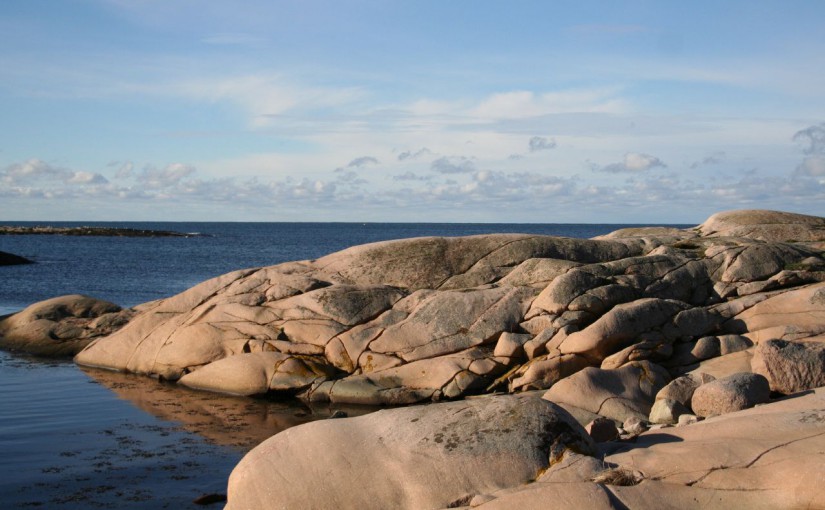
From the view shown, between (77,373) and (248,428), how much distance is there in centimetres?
759

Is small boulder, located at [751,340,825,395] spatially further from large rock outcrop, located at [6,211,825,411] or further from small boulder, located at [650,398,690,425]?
small boulder, located at [650,398,690,425]

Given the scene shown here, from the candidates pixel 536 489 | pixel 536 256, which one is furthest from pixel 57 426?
pixel 536 256

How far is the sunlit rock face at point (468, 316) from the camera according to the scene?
1773 cm

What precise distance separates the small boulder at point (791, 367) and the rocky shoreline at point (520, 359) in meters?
0.03

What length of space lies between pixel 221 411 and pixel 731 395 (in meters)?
9.94

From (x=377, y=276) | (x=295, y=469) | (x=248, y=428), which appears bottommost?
(x=248, y=428)

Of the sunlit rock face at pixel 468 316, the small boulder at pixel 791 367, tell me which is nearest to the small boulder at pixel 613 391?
the sunlit rock face at pixel 468 316

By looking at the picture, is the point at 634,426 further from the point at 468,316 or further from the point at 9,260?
the point at 9,260

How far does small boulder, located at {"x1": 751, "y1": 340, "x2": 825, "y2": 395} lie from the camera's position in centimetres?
1455

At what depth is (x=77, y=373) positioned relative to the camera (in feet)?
70.0

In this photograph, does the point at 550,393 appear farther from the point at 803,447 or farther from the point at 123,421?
the point at 123,421

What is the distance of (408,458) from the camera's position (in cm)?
1010

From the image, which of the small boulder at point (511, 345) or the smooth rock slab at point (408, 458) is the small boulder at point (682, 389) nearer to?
the small boulder at point (511, 345)

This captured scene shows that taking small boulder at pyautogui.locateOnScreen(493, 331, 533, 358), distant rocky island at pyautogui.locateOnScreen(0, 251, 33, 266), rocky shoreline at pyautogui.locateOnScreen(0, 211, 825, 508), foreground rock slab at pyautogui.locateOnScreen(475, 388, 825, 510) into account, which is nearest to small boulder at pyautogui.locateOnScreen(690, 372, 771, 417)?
rocky shoreline at pyautogui.locateOnScreen(0, 211, 825, 508)
